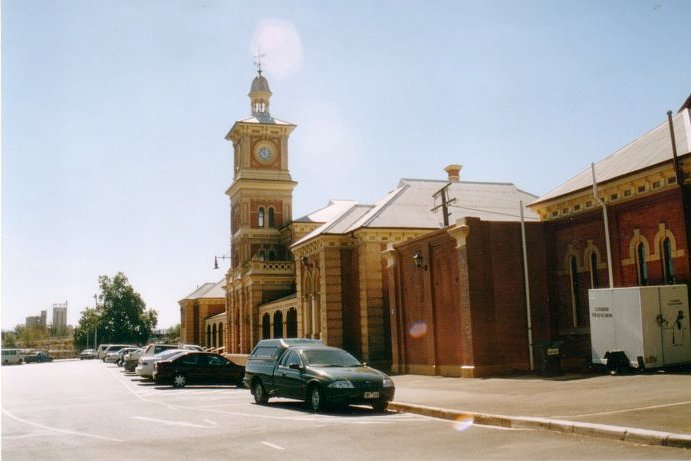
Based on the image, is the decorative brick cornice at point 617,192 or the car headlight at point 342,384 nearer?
the car headlight at point 342,384

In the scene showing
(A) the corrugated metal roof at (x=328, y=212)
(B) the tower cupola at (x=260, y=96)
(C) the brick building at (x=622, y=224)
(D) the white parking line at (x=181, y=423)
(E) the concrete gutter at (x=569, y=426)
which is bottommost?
(D) the white parking line at (x=181, y=423)

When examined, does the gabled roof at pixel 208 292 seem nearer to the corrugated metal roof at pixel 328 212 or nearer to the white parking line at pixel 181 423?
the corrugated metal roof at pixel 328 212

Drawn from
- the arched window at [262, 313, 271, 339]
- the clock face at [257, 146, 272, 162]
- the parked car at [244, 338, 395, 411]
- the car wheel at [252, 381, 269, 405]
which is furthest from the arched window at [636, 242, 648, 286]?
the clock face at [257, 146, 272, 162]

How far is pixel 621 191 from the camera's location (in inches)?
847

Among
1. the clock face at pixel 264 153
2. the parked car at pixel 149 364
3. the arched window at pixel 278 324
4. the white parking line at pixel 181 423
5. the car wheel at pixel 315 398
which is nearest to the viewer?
the white parking line at pixel 181 423

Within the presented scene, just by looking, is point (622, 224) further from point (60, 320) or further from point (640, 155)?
point (60, 320)

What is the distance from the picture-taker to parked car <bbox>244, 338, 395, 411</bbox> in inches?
597

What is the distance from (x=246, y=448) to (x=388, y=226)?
24.4 metres

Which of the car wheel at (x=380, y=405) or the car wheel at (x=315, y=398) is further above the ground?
the car wheel at (x=315, y=398)

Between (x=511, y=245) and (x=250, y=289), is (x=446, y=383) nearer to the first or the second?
(x=511, y=245)

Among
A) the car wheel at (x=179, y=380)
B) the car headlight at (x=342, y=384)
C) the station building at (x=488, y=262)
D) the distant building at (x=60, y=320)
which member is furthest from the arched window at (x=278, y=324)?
the distant building at (x=60, y=320)

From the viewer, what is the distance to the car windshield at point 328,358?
54.4 ft

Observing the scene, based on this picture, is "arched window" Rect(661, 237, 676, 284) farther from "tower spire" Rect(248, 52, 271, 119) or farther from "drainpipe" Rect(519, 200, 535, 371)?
"tower spire" Rect(248, 52, 271, 119)

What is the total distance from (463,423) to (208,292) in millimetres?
63780
